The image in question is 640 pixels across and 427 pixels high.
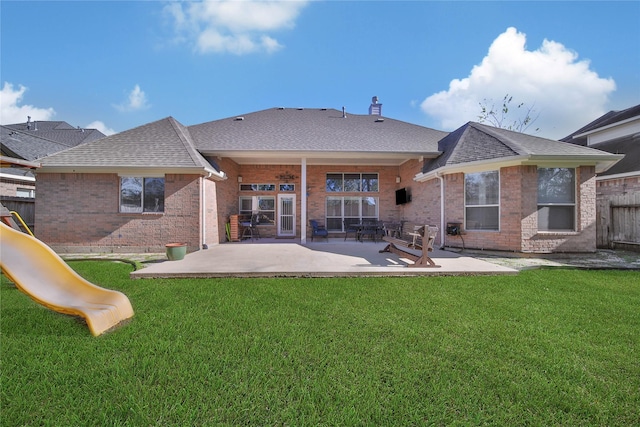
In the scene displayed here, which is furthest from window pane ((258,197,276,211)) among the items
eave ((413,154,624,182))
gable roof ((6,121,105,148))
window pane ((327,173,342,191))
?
gable roof ((6,121,105,148))

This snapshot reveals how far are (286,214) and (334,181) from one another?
3165mm

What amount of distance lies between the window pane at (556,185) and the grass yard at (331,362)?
5.01 metres

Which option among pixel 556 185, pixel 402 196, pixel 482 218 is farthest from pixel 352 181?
pixel 556 185

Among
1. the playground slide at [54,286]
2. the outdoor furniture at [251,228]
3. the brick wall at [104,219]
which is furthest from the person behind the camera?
the outdoor furniture at [251,228]

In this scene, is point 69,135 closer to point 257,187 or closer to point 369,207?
point 257,187

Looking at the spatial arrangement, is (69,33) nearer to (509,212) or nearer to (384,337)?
(384,337)

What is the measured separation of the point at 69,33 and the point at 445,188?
540 inches

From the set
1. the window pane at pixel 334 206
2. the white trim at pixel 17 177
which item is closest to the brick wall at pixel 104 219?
the white trim at pixel 17 177

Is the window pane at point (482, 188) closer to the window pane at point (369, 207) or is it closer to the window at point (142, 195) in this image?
the window pane at point (369, 207)

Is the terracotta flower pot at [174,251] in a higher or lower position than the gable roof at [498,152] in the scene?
lower

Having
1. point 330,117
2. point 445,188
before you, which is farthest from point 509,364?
point 330,117

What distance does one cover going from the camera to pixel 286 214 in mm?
14070

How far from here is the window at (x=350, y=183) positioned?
46.5 feet

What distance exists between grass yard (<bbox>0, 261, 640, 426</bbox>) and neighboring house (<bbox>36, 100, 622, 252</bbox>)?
4917 mm
